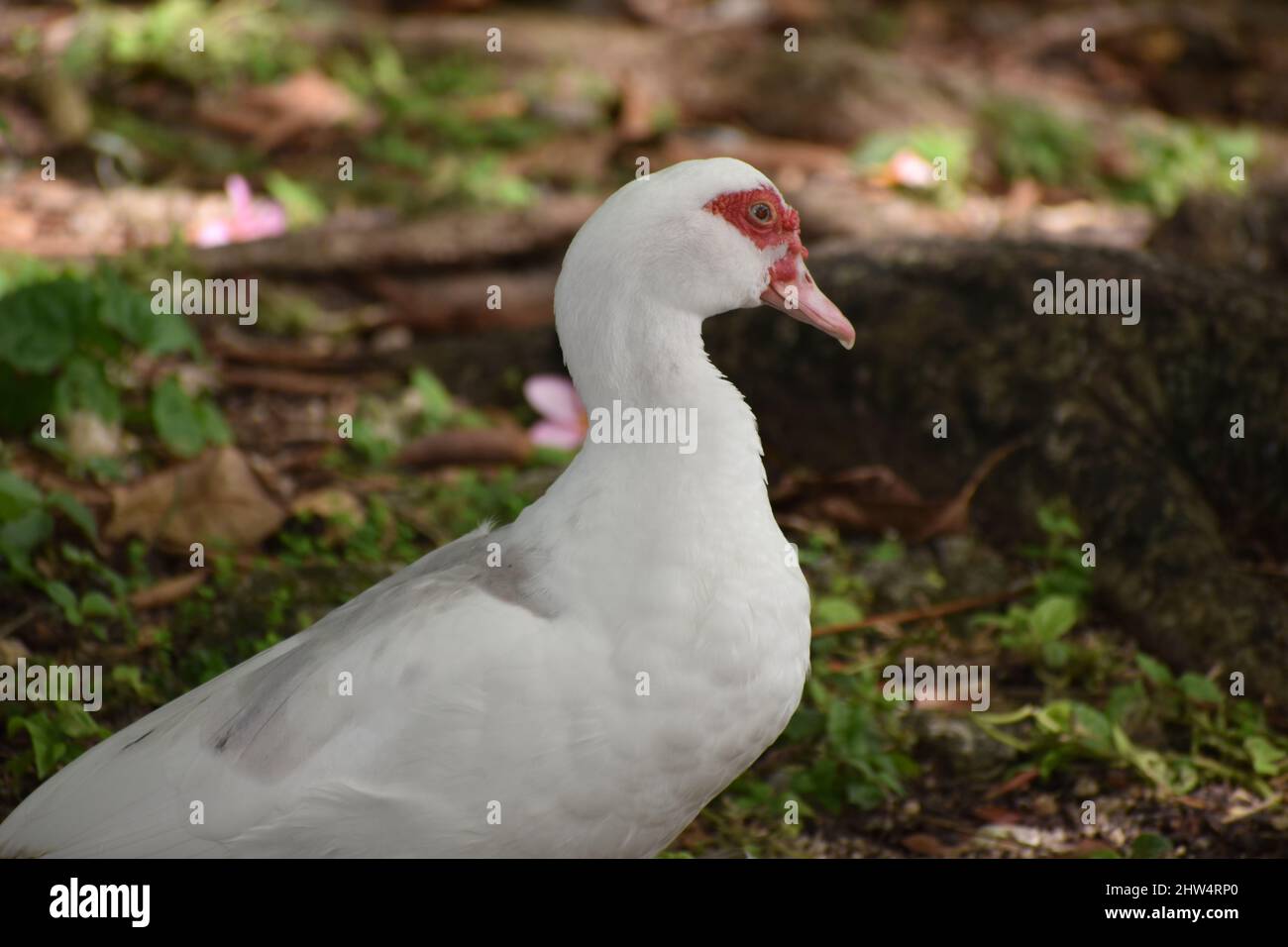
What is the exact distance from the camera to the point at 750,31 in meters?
8.28

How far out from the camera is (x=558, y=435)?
4414 millimetres

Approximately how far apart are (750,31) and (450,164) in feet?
8.31

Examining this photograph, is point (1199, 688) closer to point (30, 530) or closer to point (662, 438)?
point (662, 438)

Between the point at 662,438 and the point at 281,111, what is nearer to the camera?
the point at 662,438

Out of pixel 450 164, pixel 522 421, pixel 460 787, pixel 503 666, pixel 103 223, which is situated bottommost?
pixel 460 787

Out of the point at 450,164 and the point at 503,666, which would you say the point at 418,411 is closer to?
the point at 450,164

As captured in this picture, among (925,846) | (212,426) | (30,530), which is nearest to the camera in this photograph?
(925,846)

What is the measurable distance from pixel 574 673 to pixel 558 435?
2.09 m

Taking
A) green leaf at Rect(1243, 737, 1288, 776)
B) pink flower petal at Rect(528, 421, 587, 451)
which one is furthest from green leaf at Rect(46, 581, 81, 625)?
green leaf at Rect(1243, 737, 1288, 776)

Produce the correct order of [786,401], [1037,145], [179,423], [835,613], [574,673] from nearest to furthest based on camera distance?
1. [574,673]
2. [835,613]
3. [179,423]
4. [786,401]
5. [1037,145]

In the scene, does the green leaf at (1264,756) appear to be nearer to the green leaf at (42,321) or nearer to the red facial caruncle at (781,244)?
the red facial caruncle at (781,244)

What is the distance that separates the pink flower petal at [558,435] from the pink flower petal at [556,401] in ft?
0.04

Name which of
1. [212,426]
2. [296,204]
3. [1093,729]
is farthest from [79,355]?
[1093,729]
